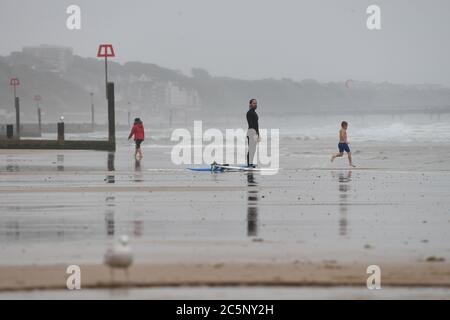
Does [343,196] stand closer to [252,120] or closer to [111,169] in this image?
[252,120]

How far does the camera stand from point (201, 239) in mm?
11766

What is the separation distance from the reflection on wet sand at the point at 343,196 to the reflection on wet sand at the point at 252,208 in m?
1.17

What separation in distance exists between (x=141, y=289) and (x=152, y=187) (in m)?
11.5

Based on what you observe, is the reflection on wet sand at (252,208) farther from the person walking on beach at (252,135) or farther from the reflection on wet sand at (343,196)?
the person walking on beach at (252,135)

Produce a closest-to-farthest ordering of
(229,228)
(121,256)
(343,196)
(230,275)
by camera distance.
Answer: (121,256) < (230,275) < (229,228) < (343,196)

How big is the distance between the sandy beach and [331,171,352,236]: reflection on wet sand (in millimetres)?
24

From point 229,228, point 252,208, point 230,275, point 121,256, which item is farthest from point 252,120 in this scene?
point 121,256

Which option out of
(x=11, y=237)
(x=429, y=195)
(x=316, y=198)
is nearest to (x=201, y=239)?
(x=11, y=237)

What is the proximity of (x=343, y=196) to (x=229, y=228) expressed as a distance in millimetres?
5256

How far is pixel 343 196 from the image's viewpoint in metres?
17.7

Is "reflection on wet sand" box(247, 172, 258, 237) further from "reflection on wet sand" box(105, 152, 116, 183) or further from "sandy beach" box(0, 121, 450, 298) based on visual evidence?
"reflection on wet sand" box(105, 152, 116, 183)

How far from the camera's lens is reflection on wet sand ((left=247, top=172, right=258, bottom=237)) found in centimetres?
1267

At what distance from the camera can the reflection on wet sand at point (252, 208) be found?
12.7 m
